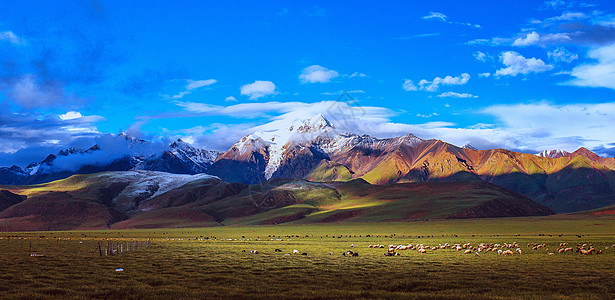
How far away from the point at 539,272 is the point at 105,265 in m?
36.2

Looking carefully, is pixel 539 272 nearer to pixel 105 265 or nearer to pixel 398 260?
pixel 398 260

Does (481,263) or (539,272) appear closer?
(539,272)

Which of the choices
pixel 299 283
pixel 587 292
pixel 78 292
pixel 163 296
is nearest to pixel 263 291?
pixel 299 283

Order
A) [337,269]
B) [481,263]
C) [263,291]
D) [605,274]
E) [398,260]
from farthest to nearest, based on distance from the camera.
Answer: [398,260] → [481,263] → [337,269] → [605,274] → [263,291]

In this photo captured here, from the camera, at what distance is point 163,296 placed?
978 inches

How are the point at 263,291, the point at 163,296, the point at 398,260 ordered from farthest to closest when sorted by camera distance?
the point at 398,260 < the point at 263,291 < the point at 163,296

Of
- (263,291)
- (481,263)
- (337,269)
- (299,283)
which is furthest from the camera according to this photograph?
(481,263)

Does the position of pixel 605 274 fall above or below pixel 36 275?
below

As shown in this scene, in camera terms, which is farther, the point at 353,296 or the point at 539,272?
the point at 539,272

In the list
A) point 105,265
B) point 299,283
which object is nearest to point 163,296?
point 299,283

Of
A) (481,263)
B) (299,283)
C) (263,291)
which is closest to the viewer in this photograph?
(263,291)

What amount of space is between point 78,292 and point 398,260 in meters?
27.9

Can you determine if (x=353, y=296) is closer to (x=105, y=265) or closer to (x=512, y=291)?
(x=512, y=291)

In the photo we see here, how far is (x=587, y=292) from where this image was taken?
25594 mm
